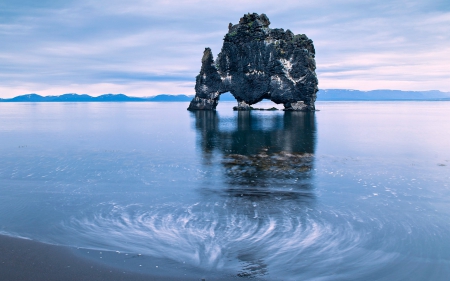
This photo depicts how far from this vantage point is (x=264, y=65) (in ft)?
355

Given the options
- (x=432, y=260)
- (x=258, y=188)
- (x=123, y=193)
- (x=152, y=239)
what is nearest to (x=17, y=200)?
(x=123, y=193)

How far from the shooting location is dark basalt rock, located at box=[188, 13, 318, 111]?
10681cm

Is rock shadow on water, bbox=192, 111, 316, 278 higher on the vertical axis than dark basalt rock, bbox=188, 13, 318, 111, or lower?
lower

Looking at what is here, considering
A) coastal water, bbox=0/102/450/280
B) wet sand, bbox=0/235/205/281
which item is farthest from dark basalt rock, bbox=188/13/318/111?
wet sand, bbox=0/235/205/281

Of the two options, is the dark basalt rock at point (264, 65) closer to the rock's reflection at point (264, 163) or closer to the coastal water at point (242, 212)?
the rock's reflection at point (264, 163)

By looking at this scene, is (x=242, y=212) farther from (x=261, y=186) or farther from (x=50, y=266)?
(x=50, y=266)

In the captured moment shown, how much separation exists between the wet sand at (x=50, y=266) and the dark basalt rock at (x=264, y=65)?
101 meters

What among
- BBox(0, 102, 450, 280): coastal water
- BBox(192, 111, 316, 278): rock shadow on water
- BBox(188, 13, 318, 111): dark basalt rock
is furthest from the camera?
BBox(188, 13, 318, 111): dark basalt rock

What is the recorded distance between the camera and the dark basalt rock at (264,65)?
350 feet

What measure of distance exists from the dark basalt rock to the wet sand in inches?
3986

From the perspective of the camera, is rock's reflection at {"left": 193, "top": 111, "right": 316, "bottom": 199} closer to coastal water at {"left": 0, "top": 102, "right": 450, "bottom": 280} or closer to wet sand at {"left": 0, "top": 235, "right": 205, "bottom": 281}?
coastal water at {"left": 0, "top": 102, "right": 450, "bottom": 280}

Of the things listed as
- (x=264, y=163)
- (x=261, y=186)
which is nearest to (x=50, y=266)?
(x=261, y=186)

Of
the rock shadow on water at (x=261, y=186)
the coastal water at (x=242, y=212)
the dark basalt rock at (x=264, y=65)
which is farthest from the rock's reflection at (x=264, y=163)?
the dark basalt rock at (x=264, y=65)

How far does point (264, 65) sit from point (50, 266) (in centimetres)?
10365
